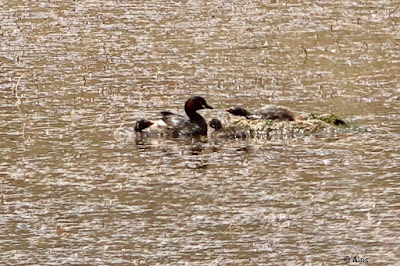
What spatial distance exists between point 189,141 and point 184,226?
3.05m

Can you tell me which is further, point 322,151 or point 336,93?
point 336,93

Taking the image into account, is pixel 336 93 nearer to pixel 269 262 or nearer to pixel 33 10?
pixel 269 262

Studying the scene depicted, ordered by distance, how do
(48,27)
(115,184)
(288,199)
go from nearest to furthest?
(288,199) < (115,184) < (48,27)

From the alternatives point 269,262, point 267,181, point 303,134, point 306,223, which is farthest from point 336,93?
point 269,262

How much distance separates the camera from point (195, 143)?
455 inches

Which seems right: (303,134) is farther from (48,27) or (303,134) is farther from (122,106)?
(48,27)

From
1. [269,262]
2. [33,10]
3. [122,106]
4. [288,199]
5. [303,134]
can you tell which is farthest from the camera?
[33,10]

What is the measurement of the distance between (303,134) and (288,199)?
237 centimetres

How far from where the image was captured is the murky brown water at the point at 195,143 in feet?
27.3

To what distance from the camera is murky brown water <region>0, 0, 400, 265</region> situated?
8.32 metres

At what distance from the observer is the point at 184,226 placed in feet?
28.3

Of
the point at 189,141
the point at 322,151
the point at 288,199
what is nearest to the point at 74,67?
the point at 189,141

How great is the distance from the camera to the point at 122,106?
41.9 feet

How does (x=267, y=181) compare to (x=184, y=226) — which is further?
(x=267, y=181)
